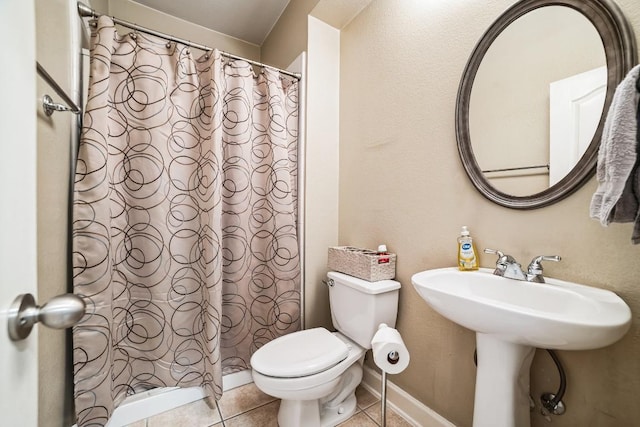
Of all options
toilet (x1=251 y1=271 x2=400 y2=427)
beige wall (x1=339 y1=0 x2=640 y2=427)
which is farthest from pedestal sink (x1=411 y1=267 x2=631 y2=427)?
toilet (x1=251 y1=271 x2=400 y2=427)

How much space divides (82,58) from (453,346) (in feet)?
6.92

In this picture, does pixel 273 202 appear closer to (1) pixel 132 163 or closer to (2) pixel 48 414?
(1) pixel 132 163

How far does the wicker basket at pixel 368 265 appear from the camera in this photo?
4.16 feet

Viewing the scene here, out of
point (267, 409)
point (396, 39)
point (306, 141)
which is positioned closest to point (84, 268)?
point (267, 409)

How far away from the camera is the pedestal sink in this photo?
582mm

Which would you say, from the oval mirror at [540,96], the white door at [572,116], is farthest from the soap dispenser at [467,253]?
the white door at [572,116]

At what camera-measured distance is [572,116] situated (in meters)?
0.81

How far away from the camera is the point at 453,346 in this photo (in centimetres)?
109

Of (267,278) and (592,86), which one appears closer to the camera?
(592,86)

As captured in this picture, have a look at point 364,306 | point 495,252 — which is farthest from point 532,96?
point 364,306

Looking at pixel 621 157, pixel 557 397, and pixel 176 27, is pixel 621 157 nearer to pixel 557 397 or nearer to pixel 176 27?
pixel 557 397

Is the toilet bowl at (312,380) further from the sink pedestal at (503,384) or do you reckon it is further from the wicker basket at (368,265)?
the sink pedestal at (503,384)

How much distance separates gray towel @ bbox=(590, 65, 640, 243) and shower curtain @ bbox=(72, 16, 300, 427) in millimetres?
1331

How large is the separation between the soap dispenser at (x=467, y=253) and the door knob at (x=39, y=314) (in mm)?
1100
